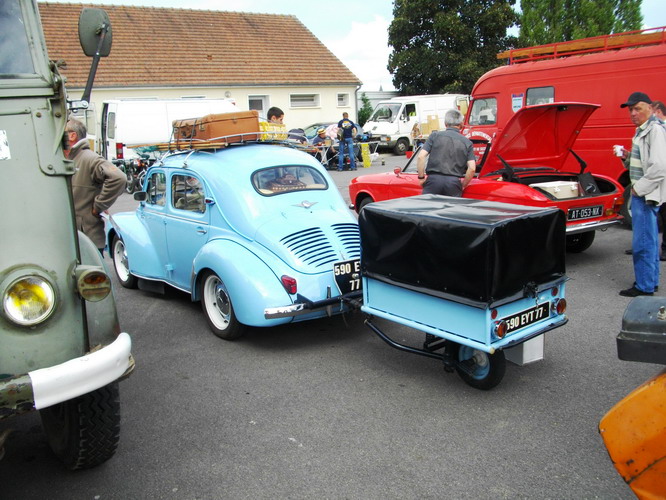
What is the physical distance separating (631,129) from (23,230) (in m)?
9.37

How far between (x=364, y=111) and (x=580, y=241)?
86.0 feet

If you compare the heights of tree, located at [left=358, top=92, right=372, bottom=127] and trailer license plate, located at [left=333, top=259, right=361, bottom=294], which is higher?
tree, located at [left=358, top=92, right=372, bottom=127]

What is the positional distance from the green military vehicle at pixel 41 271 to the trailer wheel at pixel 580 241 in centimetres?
683

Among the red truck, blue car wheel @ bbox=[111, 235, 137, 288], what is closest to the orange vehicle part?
blue car wheel @ bbox=[111, 235, 137, 288]

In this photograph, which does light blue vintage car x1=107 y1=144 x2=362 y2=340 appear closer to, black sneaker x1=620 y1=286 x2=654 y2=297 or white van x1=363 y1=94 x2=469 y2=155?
black sneaker x1=620 y1=286 x2=654 y2=297

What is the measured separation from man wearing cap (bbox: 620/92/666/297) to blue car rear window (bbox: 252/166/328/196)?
10.6 ft

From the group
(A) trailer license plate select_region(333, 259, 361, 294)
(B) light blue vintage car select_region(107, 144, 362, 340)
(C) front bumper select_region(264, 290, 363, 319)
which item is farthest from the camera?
(A) trailer license plate select_region(333, 259, 361, 294)

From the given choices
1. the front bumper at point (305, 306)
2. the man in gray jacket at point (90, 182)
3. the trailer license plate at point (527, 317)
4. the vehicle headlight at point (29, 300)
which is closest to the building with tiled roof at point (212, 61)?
the man in gray jacket at point (90, 182)

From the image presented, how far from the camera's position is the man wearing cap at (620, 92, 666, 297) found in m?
5.92

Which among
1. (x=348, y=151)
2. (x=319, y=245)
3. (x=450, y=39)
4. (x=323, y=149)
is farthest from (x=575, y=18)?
(x=319, y=245)

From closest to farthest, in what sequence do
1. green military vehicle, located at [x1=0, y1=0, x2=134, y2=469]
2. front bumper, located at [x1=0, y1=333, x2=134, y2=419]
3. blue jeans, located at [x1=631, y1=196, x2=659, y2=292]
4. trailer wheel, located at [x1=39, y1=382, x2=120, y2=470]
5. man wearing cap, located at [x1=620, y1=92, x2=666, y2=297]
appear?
1. front bumper, located at [x1=0, y1=333, x2=134, y2=419]
2. green military vehicle, located at [x1=0, y1=0, x2=134, y2=469]
3. trailer wheel, located at [x1=39, y1=382, x2=120, y2=470]
4. man wearing cap, located at [x1=620, y1=92, x2=666, y2=297]
5. blue jeans, located at [x1=631, y1=196, x2=659, y2=292]

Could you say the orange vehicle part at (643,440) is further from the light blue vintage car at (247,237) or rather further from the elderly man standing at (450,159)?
the elderly man standing at (450,159)

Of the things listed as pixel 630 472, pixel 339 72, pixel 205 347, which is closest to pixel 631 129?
pixel 205 347

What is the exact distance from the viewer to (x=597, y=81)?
32.5 feet
